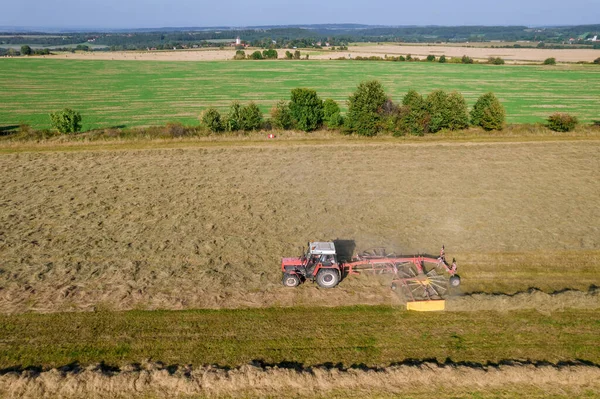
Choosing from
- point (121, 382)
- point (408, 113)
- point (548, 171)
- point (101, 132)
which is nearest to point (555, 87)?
point (408, 113)

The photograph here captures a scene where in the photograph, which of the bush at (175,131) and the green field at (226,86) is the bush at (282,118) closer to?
the bush at (175,131)

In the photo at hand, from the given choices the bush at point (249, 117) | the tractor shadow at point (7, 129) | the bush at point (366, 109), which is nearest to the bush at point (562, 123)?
the bush at point (366, 109)

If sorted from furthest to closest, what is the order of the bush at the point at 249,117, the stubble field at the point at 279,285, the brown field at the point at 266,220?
1. the bush at the point at 249,117
2. the brown field at the point at 266,220
3. the stubble field at the point at 279,285

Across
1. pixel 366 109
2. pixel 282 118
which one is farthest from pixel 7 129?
pixel 366 109

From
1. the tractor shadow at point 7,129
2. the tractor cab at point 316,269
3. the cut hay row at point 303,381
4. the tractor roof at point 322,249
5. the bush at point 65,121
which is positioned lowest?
the cut hay row at point 303,381

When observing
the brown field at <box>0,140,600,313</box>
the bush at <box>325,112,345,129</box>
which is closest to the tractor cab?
the brown field at <box>0,140,600,313</box>

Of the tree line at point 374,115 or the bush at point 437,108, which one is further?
the bush at point 437,108

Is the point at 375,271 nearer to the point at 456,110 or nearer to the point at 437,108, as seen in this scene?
the point at 437,108
